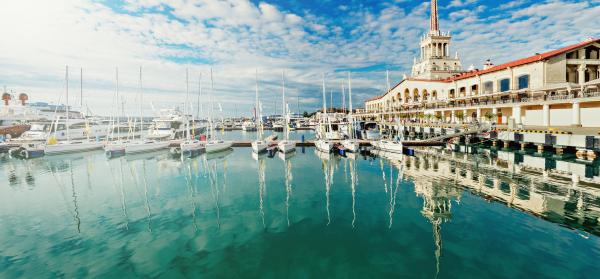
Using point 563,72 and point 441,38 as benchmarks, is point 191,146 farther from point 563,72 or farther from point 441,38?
point 441,38

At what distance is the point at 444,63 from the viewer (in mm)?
88500

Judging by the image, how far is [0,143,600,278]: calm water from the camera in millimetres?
10617

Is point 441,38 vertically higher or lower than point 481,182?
higher

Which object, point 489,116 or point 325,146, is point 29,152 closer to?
point 325,146

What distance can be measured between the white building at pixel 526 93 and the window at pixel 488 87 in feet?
0.71

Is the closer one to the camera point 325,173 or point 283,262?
point 283,262

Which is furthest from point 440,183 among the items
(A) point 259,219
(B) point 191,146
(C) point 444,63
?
(C) point 444,63

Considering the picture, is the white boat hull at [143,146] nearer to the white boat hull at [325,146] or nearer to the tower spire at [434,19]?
the white boat hull at [325,146]

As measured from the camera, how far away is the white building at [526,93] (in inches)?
1515

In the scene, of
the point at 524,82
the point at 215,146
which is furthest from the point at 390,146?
the point at 524,82

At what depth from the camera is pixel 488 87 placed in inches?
2260

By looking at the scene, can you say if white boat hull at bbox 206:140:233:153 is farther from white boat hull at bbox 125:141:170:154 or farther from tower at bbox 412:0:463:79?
tower at bbox 412:0:463:79

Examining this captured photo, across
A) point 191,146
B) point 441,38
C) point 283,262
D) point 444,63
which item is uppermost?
point 441,38

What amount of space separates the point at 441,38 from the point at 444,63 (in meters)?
8.78
